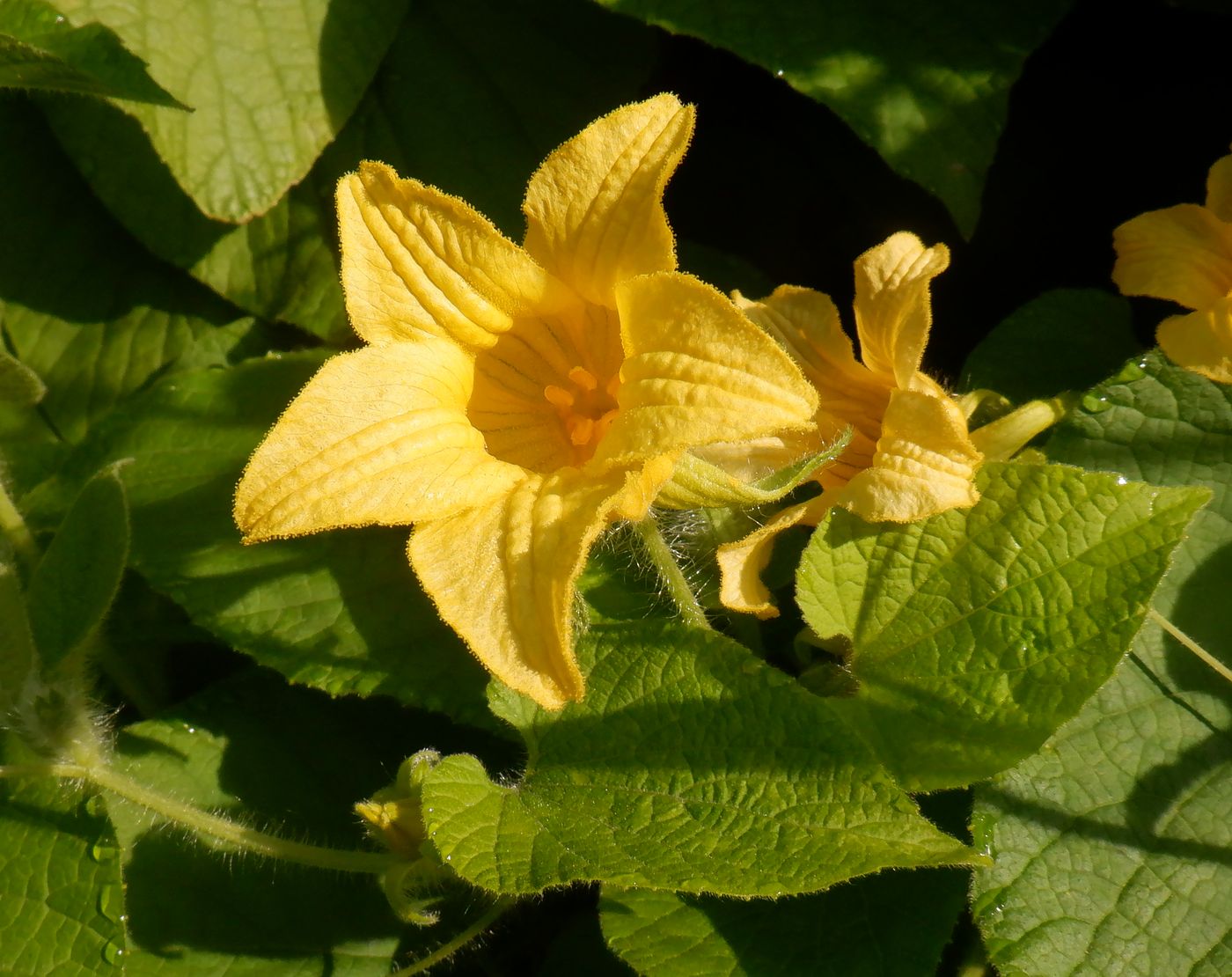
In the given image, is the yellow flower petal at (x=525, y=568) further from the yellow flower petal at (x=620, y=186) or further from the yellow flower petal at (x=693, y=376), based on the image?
the yellow flower petal at (x=620, y=186)

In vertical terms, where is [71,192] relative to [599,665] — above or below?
above

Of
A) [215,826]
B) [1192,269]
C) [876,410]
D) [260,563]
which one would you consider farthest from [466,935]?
[1192,269]

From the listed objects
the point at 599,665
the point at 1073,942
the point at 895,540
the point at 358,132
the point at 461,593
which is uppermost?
the point at 358,132

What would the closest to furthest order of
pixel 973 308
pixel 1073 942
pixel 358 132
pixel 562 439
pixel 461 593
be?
pixel 461 593 < pixel 1073 942 < pixel 562 439 < pixel 358 132 < pixel 973 308

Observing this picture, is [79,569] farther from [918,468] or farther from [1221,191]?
[1221,191]

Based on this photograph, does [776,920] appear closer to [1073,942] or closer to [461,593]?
[1073,942]

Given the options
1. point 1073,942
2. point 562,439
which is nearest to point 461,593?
point 562,439

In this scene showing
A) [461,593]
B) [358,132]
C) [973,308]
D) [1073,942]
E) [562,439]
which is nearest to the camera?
[461,593]

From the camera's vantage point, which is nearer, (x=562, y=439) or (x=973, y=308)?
(x=562, y=439)
